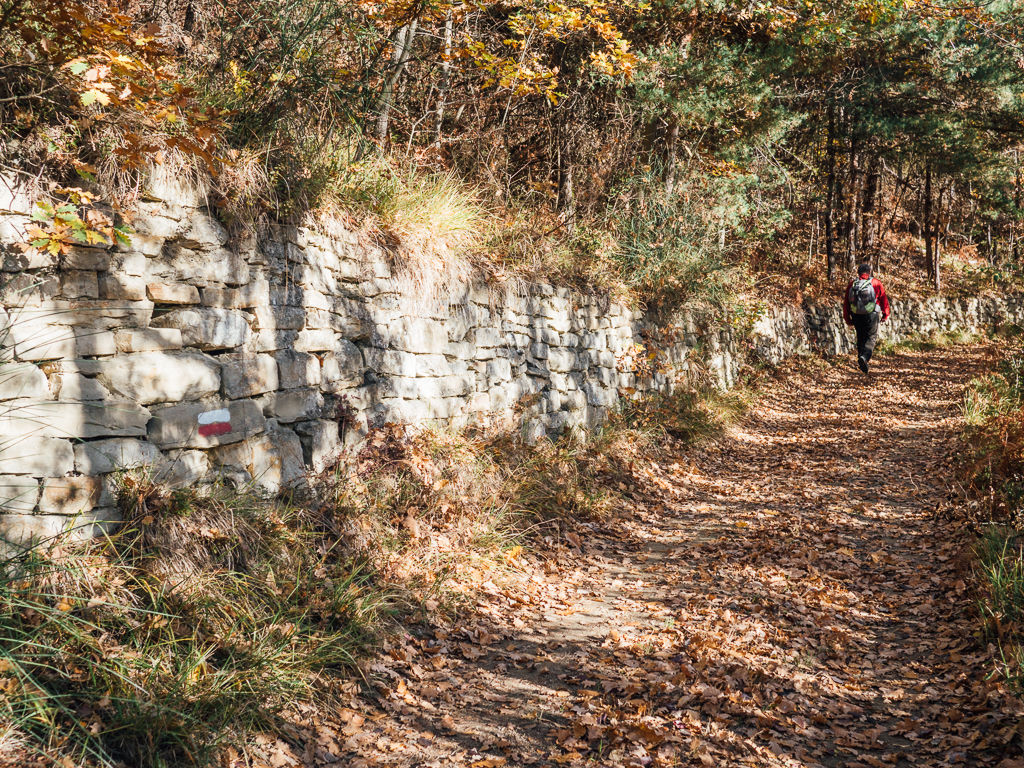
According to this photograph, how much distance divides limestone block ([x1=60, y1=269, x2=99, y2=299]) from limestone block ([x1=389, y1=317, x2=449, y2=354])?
95.1 inches

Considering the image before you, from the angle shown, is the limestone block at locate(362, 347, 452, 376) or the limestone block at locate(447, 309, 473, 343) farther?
the limestone block at locate(447, 309, 473, 343)

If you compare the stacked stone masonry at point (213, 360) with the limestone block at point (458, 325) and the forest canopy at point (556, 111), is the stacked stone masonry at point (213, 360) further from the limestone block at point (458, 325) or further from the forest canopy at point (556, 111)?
the forest canopy at point (556, 111)

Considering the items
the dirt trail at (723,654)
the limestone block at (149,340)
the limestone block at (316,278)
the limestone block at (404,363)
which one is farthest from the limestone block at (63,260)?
the dirt trail at (723,654)

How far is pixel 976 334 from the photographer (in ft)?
62.9

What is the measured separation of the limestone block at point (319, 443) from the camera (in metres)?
4.83

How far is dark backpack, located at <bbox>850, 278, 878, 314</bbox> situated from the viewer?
12008mm

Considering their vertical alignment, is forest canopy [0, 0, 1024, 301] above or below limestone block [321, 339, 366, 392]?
above

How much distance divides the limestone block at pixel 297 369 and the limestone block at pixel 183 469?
2.67 feet

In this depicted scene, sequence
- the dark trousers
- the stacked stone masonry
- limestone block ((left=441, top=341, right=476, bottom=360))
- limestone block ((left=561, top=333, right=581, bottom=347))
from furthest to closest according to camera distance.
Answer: the dark trousers, limestone block ((left=561, top=333, right=581, bottom=347)), limestone block ((left=441, top=341, right=476, bottom=360)), the stacked stone masonry

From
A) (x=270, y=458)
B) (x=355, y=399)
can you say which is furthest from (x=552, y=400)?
(x=270, y=458)

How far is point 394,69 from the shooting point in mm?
6625

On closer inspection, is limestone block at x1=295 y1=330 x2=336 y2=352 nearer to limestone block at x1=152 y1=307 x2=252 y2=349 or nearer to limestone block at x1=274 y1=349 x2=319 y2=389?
limestone block at x1=274 y1=349 x2=319 y2=389

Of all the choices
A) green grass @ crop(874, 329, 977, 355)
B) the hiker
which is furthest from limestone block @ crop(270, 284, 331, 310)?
green grass @ crop(874, 329, 977, 355)

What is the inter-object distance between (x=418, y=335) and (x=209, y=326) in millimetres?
2069
